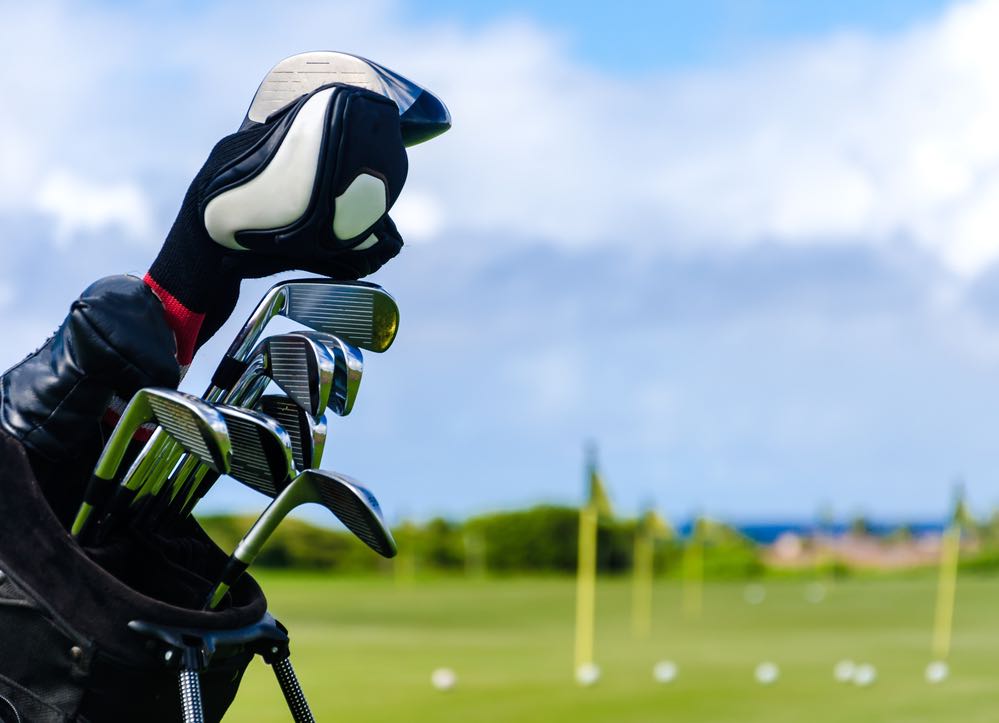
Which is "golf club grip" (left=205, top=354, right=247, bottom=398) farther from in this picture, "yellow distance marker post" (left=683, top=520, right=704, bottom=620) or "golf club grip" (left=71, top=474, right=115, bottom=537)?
"yellow distance marker post" (left=683, top=520, right=704, bottom=620)

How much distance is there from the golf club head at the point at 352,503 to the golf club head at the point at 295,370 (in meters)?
0.17

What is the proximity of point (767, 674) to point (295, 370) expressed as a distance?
6.90 meters

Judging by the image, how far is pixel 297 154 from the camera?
251cm

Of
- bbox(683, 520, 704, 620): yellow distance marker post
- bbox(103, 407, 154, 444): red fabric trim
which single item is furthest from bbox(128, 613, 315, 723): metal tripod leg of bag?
bbox(683, 520, 704, 620): yellow distance marker post

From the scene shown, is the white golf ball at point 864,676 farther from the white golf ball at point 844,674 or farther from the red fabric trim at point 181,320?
the red fabric trim at point 181,320

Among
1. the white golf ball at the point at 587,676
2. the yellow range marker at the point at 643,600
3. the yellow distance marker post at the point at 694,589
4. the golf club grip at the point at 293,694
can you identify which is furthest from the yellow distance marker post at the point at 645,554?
the golf club grip at the point at 293,694

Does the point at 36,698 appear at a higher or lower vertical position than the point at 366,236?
lower

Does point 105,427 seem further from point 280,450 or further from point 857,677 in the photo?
point 857,677

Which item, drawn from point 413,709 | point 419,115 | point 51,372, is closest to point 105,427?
point 51,372

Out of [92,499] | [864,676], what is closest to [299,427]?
[92,499]

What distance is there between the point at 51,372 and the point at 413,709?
16.0ft

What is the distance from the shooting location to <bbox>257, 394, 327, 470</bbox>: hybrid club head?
8.41 ft

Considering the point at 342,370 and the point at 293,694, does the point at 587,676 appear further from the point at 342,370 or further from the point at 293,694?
the point at 342,370

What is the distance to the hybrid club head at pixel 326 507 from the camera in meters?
2.37
